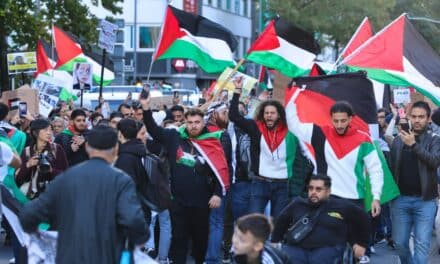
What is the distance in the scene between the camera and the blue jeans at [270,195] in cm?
1084

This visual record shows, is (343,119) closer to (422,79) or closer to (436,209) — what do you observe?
(436,209)

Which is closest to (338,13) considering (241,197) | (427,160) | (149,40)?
(149,40)

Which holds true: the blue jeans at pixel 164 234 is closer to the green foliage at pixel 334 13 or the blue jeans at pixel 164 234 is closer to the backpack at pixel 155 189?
the backpack at pixel 155 189

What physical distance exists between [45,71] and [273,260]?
48.5 ft

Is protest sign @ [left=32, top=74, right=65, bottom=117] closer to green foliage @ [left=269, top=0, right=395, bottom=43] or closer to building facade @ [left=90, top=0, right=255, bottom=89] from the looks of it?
green foliage @ [left=269, top=0, right=395, bottom=43]

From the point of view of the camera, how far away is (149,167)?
9.76 metres

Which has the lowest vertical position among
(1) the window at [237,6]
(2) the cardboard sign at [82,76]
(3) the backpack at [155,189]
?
(3) the backpack at [155,189]

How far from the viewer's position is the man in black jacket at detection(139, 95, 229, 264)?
1073cm

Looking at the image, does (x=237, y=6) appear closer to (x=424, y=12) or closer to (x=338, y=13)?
(x=424, y=12)

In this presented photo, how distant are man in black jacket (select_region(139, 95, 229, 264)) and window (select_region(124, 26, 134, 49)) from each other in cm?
4956

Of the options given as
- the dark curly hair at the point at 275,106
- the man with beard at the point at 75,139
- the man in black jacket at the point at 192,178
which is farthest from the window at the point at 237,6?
the man in black jacket at the point at 192,178

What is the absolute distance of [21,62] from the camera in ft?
81.3

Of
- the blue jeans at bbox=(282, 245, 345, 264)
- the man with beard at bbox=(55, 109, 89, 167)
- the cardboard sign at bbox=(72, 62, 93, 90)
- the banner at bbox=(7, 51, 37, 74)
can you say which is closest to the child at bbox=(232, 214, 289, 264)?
the blue jeans at bbox=(282, 245, 345, 264)

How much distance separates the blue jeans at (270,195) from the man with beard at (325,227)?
2.10 metres
